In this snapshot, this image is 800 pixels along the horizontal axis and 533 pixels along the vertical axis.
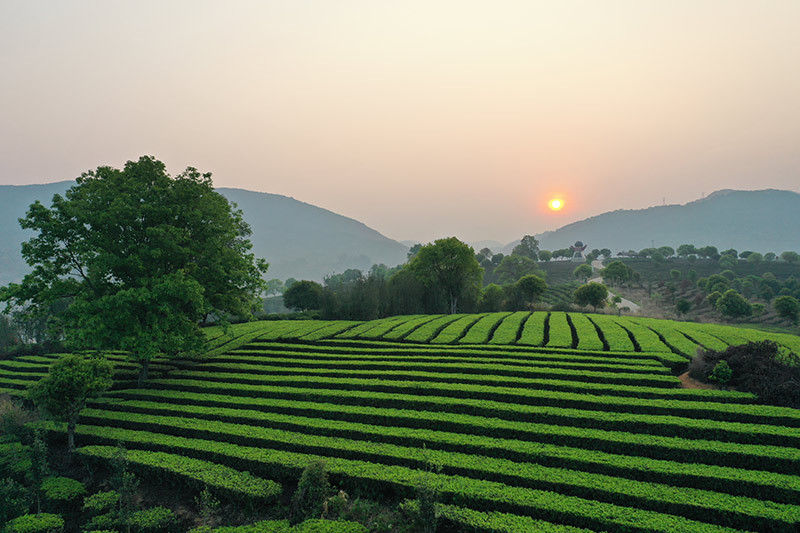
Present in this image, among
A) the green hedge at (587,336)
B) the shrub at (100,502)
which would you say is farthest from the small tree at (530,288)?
the shrub at (100,502)

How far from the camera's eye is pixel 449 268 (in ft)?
190

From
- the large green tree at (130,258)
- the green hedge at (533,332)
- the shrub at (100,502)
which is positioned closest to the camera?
the shrub at (100,502)

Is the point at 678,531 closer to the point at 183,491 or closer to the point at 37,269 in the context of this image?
the point at 183,491

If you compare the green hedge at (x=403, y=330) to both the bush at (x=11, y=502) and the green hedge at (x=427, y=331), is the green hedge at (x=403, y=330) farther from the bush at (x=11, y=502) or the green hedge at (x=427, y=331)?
the bush at (x=11, y=502)

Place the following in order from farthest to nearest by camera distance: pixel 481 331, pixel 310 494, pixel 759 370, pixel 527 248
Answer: pixel 527 248 < pixel 481 331 < pixel 759 370 < pixel 310 494

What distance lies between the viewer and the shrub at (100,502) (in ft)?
41.9

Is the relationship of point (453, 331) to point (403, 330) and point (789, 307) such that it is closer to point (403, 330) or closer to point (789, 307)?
point (403, 330)

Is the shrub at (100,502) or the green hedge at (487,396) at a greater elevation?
the green hedge at (487,396)

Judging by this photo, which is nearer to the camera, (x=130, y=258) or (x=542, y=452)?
(x=542, y=452)

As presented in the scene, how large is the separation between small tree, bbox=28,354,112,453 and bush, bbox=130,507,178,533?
7.42 meters

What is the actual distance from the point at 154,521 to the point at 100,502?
279cm

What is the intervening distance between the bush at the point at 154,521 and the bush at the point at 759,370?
24.4 meters

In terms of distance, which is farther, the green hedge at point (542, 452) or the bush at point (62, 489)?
the bush at point (62, 489)

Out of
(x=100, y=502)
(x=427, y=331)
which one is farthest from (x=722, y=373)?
(x=100, y=502)
